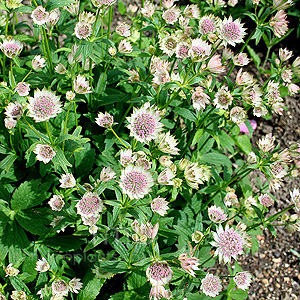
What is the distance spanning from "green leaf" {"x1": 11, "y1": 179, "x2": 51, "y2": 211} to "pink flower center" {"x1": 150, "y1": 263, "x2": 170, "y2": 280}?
0.88 meters

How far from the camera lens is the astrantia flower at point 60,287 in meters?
1.89

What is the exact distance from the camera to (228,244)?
1901mm

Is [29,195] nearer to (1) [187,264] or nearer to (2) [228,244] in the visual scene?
(1) [187,264]

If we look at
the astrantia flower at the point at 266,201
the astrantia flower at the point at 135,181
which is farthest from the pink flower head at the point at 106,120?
the astrantia flower at the point at 266,201

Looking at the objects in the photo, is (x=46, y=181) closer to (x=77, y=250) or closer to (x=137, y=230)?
(x=77, y=250)

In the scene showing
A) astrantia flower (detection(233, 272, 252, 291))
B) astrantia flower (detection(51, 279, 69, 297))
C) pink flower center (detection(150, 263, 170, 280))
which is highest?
pink flower center (detection(150, 263, 170, 280))

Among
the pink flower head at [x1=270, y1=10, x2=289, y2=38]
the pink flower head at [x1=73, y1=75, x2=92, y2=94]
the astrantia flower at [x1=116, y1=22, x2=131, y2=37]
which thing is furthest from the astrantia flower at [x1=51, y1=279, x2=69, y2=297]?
the pink flower head at [x1=270, y1=10, x2=289, y2=38]

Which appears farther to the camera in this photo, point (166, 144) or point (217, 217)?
point (217, 217)

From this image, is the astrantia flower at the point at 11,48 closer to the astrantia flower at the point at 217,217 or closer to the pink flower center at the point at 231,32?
the pink flower center at the point at 231,32

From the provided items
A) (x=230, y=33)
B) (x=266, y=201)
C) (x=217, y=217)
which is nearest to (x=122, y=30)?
(x=230, y=33)

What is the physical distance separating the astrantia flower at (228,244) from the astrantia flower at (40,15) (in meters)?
1.55

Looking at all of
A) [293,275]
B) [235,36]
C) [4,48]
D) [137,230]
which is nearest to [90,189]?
[137,230]

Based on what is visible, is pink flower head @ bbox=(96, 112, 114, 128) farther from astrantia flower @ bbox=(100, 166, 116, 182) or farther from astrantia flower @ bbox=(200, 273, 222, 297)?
astrantia flower @ bbox=(200, 273, 222, 297)

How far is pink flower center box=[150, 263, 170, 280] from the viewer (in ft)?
5.39
